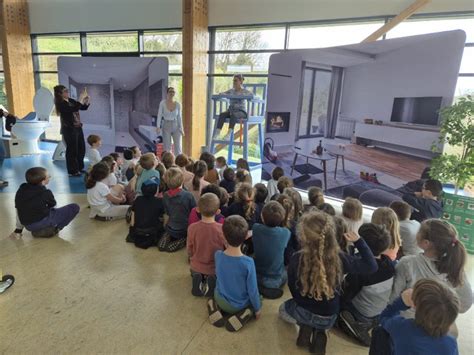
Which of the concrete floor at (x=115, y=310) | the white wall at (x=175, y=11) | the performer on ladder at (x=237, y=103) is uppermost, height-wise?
the white wall at (x=175, y=11)

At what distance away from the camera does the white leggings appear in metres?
3.83

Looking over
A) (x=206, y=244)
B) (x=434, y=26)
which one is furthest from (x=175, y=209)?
(x=434, y=26)

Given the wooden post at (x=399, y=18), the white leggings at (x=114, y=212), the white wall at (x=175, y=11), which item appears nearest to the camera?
the white leggings at (x=114, y=212)

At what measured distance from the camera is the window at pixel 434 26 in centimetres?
484

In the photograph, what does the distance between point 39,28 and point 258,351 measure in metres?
10.00

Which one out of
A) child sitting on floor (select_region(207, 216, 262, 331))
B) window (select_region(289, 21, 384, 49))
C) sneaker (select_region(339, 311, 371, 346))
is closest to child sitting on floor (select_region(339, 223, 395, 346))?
sneaker (select_region(339, 311, 371, 346))

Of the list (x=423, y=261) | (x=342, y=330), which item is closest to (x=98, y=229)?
(x=342, y=330)

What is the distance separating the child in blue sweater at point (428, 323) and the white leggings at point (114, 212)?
3.29m

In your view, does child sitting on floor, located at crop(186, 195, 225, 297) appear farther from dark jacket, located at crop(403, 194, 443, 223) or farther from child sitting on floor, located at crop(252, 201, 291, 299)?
dark jacket, located at crop(403, 194, 443, 223)

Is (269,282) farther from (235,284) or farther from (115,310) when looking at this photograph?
(115,310)

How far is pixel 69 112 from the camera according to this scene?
5668 millimetres

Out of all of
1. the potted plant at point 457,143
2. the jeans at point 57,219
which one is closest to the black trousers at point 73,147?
the jeans at point 57,219

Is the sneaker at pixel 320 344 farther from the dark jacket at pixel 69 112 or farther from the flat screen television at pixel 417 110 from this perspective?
the dark jacket at pixel 69 112

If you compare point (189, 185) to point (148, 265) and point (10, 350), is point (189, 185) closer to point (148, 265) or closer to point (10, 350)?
point (148, 265)
